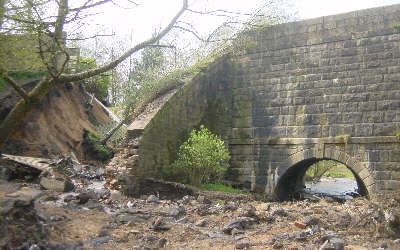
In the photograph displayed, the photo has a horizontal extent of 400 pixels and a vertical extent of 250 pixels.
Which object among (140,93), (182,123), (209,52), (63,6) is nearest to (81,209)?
(63,6)

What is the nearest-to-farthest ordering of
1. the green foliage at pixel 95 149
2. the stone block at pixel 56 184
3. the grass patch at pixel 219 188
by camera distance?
1. the stone block at pixel 56 184
2. the grass patch at pixel 219 188
3. the green foliage at pixel 95 149

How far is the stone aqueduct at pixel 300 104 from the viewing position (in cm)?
1037

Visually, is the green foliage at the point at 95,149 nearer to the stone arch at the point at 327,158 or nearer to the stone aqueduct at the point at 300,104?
the stone aqueduct at the point at 300,104

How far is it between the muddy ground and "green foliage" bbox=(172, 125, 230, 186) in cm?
275

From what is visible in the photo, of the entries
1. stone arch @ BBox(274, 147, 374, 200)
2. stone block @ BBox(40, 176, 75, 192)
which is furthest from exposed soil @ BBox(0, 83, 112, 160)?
stone arch @ BBox(274, 147, 374, 200)

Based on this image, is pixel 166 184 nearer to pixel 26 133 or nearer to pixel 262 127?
pixel 262 127

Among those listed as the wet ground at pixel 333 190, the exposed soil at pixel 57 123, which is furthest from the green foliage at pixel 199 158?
the wet ground at pixel 333 190

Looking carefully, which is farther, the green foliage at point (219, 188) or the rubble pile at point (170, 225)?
the green foliage at point (219, 188)

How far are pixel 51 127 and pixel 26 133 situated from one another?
1.65 metres

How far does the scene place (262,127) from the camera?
1212 centimetres

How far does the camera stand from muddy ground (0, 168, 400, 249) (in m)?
4.77

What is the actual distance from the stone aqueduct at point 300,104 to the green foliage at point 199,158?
453 mm

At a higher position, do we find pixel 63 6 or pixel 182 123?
pixel 63 6

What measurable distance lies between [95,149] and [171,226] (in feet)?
30.5
